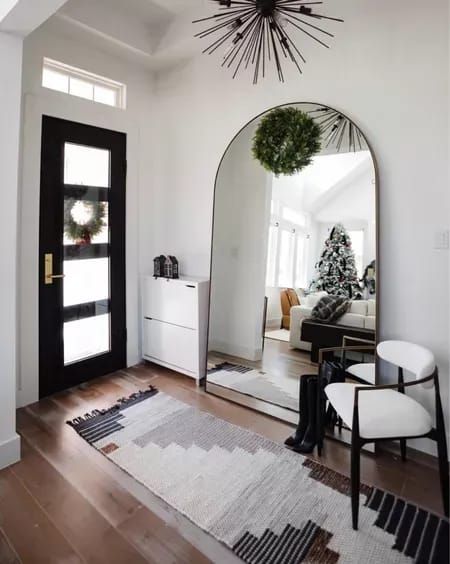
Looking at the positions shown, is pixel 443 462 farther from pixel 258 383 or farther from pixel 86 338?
pixel 86 338

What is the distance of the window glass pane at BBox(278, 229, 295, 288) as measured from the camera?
9.59ft

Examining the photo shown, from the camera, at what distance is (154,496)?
2.00 m

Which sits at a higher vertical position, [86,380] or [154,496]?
[86,380]

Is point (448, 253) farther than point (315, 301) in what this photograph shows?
No

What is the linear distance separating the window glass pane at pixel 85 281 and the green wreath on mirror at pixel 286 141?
1714 mm

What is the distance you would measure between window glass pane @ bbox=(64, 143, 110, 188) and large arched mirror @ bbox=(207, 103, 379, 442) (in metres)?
1.06

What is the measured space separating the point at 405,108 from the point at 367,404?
1.82 m

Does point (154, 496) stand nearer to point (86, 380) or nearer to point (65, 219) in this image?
point (86, 380)

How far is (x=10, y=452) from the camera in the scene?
2189 millimetres

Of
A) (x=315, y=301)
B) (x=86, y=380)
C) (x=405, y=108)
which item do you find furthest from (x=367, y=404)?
(x=86, y=380)

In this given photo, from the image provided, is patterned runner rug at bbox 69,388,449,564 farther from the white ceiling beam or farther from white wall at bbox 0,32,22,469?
the white ceiling beam

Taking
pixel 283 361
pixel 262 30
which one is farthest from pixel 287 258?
pixel 262 30

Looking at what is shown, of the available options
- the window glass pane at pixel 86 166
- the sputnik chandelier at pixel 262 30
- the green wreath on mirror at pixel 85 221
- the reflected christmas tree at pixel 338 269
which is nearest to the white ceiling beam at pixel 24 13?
the sputnik chandelier at pixel 262 30

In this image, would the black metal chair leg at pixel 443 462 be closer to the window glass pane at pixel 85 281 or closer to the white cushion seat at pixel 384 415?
the white cushion seat at pixel 384 415
